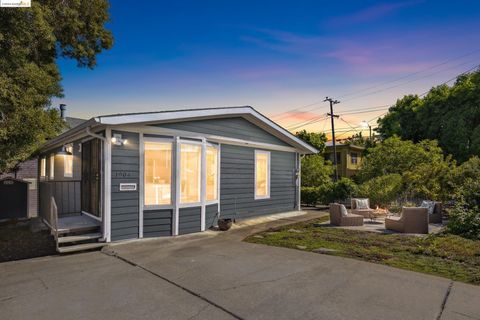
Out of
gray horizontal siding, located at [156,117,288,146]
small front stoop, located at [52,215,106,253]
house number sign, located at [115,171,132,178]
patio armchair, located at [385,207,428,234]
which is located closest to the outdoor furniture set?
patio armchair, located at [385,207,428,234]

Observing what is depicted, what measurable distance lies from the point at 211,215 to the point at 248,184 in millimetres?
2184

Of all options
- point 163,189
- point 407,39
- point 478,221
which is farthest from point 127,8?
point 478,221

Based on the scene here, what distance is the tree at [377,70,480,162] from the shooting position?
21.7 m

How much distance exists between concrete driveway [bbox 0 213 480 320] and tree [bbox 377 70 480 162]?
68.7ft

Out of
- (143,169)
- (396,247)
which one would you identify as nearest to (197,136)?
(143,169)

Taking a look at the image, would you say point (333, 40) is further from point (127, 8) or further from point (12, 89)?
point (12, 89)

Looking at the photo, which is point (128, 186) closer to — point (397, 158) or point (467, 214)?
point (467, 214)

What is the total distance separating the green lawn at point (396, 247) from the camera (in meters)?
5.28

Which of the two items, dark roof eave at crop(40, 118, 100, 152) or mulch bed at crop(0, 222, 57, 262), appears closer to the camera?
mulch bed at crop(0, 222, 57, 262)

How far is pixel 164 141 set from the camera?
789 centimetres

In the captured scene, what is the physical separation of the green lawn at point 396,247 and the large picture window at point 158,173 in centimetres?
254

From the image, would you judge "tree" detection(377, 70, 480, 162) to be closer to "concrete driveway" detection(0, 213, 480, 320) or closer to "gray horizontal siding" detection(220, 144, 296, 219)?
"gray horizontal siding" detection(220, 144, 296, 219)

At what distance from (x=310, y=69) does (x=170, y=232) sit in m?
11.7

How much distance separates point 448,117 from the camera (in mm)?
23172
